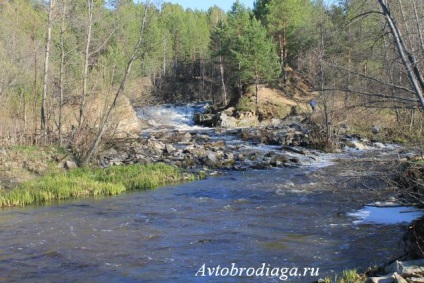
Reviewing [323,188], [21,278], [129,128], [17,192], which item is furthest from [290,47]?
[21,278]

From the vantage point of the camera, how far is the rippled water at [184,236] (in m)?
8.20

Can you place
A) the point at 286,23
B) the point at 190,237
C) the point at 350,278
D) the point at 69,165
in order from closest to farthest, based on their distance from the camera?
the point at 350,278 → the point at 190,237 → the point at 69,165 → the point at 286,23

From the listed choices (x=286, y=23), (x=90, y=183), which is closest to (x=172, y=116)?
(x=286, y=23)

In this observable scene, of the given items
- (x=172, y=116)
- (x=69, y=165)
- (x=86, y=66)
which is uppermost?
(x=86, y=66)

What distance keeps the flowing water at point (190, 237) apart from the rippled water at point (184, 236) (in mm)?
20

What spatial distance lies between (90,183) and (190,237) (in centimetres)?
651

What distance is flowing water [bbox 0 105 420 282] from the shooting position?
319 inches

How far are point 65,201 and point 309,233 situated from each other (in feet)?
26.1

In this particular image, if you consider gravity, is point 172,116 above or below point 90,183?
above

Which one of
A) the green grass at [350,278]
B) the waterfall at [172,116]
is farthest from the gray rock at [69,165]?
the waterfall at [172,116]

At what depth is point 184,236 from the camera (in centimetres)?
1035

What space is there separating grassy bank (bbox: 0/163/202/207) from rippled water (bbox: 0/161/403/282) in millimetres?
683

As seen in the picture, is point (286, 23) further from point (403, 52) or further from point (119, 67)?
point (403, 52)

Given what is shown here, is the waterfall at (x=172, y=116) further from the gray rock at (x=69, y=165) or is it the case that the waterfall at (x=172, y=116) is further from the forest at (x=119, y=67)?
the gray rock at (x=69, y=165)
